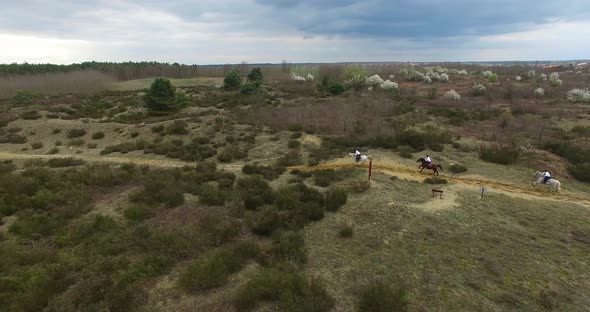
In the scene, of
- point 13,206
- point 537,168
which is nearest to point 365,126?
point 537,168

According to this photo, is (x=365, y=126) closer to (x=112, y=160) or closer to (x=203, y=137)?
(x=203, y=137)

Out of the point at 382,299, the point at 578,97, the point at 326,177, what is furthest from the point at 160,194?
the point at 578,97

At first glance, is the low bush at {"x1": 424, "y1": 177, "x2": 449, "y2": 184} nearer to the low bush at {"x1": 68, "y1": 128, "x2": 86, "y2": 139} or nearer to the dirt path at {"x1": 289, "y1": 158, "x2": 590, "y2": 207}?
the dirt path at {"x1": 289, "y1": 158, "x2": 590, "y2": 207}

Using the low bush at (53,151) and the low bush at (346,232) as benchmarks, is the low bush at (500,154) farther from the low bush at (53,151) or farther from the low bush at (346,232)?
the low bush at (53,151)

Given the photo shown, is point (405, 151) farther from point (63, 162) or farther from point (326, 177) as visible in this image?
point (63, 162)

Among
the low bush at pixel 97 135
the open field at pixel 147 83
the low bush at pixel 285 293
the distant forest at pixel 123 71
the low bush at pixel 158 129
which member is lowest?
the low bush at pixel 285 293

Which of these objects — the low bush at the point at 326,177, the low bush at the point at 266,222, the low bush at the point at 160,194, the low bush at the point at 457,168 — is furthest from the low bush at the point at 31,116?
the low bush at the point at 457,168
